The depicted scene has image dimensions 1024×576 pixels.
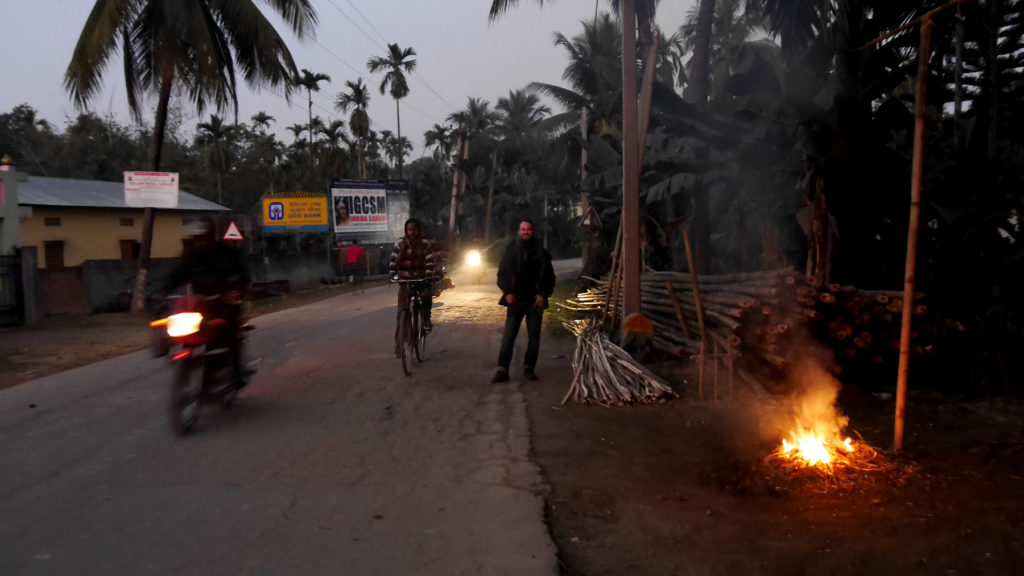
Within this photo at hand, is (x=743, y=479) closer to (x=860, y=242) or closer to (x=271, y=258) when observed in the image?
(x=860, y=242)

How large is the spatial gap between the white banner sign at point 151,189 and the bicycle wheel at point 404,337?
36.6 ft

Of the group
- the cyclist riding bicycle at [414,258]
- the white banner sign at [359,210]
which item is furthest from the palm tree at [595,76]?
the cyclist riding bicycle at [414,258]

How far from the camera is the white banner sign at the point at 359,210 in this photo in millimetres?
28077

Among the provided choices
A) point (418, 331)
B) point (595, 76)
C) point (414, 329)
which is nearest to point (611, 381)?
point (414, 329)

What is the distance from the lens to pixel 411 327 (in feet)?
26.8

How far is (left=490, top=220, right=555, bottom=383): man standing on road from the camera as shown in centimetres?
739

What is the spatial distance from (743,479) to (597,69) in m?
22.2

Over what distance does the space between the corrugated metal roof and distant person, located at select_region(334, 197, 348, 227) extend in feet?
16.3

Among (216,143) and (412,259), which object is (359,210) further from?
(412,259)

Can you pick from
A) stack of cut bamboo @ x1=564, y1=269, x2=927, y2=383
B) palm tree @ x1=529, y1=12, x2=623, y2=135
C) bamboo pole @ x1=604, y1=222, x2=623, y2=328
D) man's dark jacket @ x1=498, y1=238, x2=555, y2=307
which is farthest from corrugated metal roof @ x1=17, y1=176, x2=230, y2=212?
stack of cut bamboo @ x1=564, y1=269, x2=927, y2=383

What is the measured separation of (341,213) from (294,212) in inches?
81.3

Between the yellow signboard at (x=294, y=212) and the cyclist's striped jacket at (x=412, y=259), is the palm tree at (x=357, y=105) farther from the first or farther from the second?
the cyclist's striped jacket at (x=412, y=259)

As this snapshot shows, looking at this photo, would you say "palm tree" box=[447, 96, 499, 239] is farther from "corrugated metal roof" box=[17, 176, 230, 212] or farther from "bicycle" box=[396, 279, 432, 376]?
"bicycle" box=[396, 279, 432, 376]

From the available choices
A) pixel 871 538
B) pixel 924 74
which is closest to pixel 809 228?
pixel 924 74
